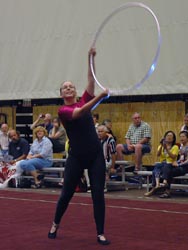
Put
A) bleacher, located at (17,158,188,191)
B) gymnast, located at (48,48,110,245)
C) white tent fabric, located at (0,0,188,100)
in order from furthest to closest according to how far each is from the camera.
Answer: white tent fabric, located at (0,0,188,100) < bleacher, located at (17,158,188,191) < gymnast, located at (48,48,110,245)

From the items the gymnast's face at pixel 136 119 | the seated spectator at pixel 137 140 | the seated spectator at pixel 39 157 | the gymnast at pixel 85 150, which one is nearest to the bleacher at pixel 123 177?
the seated spectator at pixel 39 157

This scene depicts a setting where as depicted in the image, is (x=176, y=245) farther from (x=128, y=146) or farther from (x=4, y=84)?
(x=4, y=84)

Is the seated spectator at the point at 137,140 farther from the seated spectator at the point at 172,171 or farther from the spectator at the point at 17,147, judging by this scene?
the spectator at the point at 17,147

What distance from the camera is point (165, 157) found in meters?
13.3

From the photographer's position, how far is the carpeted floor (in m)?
7.94

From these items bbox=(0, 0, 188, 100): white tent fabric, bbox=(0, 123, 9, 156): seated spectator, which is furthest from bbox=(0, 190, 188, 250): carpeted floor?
bbox=(0, 123, 9, 156): seated spectator

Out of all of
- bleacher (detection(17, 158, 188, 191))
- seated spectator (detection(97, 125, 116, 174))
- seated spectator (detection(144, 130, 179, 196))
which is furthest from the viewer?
seated spectator (detection(97, 125, 116, 174))

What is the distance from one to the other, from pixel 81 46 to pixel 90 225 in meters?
8.18

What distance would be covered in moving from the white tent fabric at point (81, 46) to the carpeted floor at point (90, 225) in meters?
3.96

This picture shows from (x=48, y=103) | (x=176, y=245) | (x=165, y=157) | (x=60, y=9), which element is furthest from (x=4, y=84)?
(x=176, y=245)

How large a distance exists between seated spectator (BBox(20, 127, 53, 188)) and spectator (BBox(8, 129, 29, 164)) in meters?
0.58

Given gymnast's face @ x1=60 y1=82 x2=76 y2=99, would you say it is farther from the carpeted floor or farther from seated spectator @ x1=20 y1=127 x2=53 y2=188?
seated spectator @ x1=20 y1=127 x2=53 y2=188

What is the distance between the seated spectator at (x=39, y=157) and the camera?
15.5 meters

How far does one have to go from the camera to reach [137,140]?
14.6m
